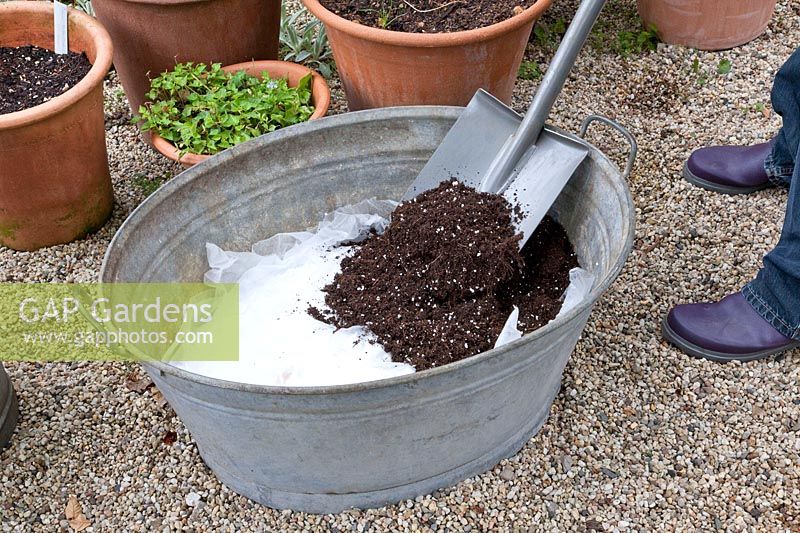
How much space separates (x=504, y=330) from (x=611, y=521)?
51 cm

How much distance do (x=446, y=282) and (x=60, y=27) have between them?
5.06 feet

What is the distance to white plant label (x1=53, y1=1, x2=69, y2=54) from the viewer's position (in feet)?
8.25

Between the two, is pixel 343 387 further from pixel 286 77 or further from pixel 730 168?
pixel 730 168

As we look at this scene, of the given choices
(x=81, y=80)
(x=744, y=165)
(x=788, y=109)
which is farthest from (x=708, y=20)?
(x=81, y=80)

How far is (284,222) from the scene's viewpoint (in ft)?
7.21

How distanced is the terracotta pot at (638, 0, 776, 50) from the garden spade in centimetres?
133

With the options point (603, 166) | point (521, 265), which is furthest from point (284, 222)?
point (603, 166)

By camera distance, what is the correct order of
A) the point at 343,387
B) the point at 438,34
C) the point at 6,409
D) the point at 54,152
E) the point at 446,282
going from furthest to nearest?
1. the point at 54,152
2. the point at 438,34
3. the point at 6,409
4. the point at 446,282
5. the point at 343,387

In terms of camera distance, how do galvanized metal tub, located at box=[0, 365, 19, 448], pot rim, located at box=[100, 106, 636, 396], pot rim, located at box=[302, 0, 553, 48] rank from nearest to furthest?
pot rim, located at box=[100, 106, 636, 396] < galvanized metal tub, located at box=[0, 365, 19, 448] < pot rim, located at box=[302, 0, 553, 48]

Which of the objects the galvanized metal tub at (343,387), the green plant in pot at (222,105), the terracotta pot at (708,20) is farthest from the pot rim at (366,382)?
the terracotta pot at (708,20)

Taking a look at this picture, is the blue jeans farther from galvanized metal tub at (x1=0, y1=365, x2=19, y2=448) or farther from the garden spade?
galvanized metal tub at (x1=0, y1=365, x2=19, y2=448)

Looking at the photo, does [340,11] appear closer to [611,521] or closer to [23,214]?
[23,214]

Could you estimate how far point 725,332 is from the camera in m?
2.11

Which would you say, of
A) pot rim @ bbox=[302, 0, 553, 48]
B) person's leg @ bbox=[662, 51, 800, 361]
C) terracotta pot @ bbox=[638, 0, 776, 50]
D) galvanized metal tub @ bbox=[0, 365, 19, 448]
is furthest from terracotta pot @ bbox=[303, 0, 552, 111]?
galvanized metal tub @ bbox=[0, 365, 19, 448]
